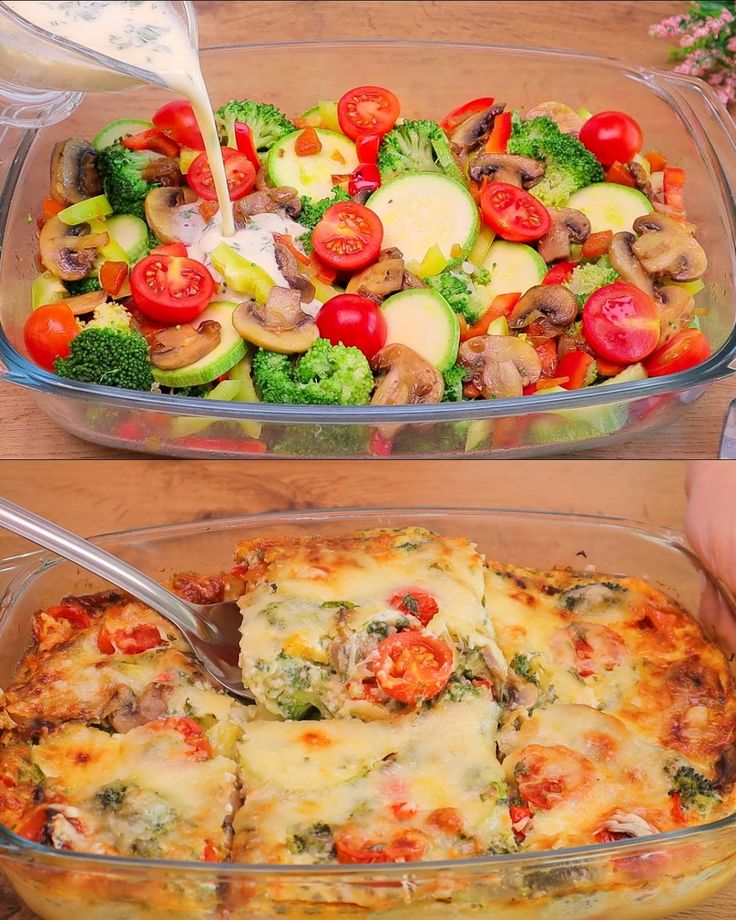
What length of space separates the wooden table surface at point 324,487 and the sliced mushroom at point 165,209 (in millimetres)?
853

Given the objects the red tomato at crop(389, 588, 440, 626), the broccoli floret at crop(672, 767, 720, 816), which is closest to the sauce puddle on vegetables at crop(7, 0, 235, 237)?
the red tomato at crop(389, 588, 440, 626)

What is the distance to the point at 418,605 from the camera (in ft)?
10.1

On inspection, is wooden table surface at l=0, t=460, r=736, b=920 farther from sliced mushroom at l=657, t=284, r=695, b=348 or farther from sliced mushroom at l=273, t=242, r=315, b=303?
sliced mushroom at l=273, t=242, r=315, b=303

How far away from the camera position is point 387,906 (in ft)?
7.80

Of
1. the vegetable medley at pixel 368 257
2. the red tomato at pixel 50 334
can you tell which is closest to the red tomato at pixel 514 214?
the vegetable medley at pixel 368 257

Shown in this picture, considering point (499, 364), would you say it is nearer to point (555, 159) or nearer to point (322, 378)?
point (322, 378)

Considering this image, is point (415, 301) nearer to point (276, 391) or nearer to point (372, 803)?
point (276, 391)

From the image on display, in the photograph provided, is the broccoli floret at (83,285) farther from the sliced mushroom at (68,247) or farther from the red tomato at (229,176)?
the red tomato at (229,176)

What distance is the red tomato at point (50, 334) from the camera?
359 cm

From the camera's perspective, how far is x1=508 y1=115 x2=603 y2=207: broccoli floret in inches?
171

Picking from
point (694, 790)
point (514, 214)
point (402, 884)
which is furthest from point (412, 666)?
point (514, 214)

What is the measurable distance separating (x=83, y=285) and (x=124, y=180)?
50 cm

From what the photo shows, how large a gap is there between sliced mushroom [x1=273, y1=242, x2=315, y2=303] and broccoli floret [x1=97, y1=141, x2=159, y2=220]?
0.62m

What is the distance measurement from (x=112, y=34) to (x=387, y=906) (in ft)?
9.58
